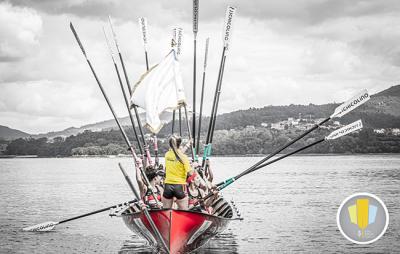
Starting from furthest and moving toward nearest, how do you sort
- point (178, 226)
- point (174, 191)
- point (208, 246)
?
point (208, 246) → point (174, 191) → point (178, 226)

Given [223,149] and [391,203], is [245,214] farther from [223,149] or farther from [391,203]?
[223,149]

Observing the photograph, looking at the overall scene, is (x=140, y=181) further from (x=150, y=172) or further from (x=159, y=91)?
(x=159, y=91)

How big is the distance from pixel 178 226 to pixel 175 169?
4.68 feet

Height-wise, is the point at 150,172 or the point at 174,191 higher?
the point at 150,172

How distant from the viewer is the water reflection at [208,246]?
1862 centimetres

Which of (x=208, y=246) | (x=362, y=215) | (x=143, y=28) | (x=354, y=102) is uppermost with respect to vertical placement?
(x=143, y=28)

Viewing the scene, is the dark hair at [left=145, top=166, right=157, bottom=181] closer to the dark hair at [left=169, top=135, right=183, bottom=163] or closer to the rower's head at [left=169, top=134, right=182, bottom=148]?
the dark hair at [left=169, top=135, right=183, bottom=163]

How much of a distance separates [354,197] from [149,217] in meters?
5.45

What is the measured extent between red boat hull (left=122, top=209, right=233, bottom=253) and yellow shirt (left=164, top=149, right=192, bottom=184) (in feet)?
2.69

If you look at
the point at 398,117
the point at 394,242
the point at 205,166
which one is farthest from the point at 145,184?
the point at 398,117

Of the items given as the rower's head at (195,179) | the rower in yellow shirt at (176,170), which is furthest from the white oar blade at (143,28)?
the rower in yellow shirt at (176,170)

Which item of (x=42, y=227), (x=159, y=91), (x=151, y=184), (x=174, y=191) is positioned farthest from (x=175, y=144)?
(x=42, y=227)

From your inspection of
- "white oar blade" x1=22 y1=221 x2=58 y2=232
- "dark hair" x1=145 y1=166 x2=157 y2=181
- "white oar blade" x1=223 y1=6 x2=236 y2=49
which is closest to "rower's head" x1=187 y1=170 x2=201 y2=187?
"dark hair" x1=145 y1=166 x2=157 y2=181

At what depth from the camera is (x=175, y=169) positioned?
45.9 feet
